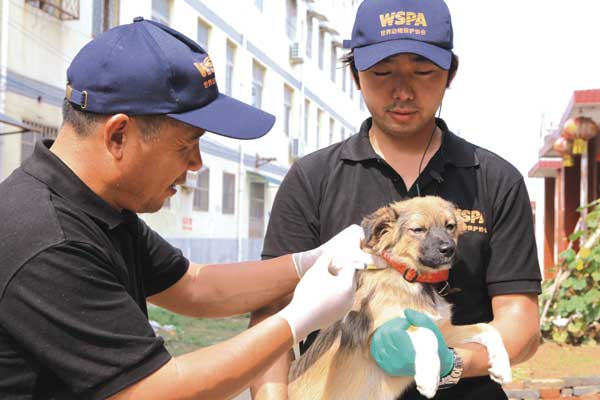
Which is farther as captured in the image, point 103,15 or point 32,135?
point 103,15

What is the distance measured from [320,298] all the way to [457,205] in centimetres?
79

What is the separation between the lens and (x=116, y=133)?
6.79ft

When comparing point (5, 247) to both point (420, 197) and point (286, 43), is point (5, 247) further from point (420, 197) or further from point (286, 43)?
point (286, 43)

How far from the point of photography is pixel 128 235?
7.78ft

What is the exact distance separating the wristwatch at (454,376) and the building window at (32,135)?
9322 mm

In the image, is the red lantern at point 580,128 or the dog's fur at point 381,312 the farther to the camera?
the red lantern at point 580,128

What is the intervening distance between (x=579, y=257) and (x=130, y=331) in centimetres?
736

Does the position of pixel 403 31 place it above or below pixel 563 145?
below

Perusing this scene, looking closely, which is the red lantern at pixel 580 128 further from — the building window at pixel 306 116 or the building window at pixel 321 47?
the building window at pixel 321 47

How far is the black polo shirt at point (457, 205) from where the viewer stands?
2.65m

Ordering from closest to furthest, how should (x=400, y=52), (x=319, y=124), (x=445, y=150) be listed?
(x=400, y=52), (x=445, y=150), (x=319, y=124)

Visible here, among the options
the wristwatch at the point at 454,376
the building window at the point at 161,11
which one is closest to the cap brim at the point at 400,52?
the wristwatch at the point at 454,376

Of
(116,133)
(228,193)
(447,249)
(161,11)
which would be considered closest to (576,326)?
(447,249)

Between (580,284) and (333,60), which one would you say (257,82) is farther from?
(580,284)
